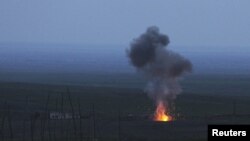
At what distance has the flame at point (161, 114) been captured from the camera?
70562 millimetres

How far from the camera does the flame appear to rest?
7056 centimetres

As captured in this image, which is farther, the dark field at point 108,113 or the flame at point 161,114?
the flame at point 161,114

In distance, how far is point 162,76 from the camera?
75188 millimetres

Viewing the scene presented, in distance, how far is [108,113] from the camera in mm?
76188

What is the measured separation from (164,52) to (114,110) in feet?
28.5

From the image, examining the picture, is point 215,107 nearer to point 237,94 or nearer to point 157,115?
point 157,115

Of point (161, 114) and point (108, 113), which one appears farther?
point (108, 113)

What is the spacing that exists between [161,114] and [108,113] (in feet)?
23.3

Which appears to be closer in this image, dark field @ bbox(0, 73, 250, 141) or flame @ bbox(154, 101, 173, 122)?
dark field @ bbox(0, 73, 250, 141)

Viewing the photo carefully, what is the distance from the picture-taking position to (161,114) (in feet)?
234

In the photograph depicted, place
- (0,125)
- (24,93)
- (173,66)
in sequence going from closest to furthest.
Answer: (0,125), (173,66), (24,93)

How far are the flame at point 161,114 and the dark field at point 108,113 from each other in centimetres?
84

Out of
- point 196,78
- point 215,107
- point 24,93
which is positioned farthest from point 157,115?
point 196,78

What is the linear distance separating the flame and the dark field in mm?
845
